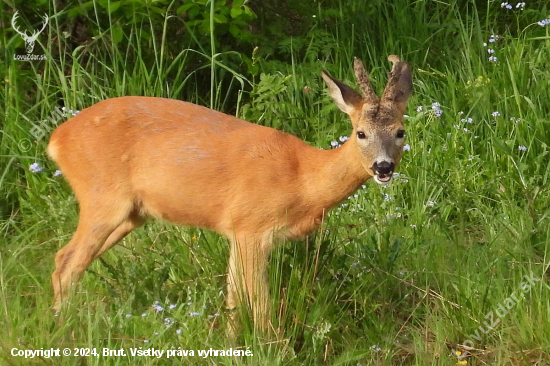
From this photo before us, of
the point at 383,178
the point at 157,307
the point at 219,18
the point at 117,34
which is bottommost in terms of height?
the point at 157,307

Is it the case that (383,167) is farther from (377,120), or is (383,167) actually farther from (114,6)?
(114,6)

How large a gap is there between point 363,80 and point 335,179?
481 mm

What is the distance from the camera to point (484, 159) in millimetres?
5598

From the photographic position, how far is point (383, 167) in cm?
419

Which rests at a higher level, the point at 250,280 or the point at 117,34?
the point at 117,34

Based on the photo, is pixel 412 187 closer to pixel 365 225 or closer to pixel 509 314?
pixel 365 225

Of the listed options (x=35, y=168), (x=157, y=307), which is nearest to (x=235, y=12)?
(x=35, y=168)

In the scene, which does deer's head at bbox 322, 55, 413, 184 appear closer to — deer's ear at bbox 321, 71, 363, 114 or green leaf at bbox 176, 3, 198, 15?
deer's ear at bbox 321, 71, 363, 114

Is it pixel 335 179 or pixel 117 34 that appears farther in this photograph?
pixel 117 34

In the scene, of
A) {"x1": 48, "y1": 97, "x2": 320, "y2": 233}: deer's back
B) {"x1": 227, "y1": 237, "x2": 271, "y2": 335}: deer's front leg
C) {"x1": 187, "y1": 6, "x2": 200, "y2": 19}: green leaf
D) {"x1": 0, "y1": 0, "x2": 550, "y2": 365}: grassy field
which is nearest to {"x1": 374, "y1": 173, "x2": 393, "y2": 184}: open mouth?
{"x1": 0, "y1": 0, "x2": 550, "y2": 365}: grassy field

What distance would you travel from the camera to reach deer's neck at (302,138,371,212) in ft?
14.5

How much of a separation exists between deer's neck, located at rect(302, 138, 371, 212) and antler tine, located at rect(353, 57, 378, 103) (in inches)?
8.3

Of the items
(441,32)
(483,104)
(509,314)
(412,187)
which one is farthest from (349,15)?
(509,314)

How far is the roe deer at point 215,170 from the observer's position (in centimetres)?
436
